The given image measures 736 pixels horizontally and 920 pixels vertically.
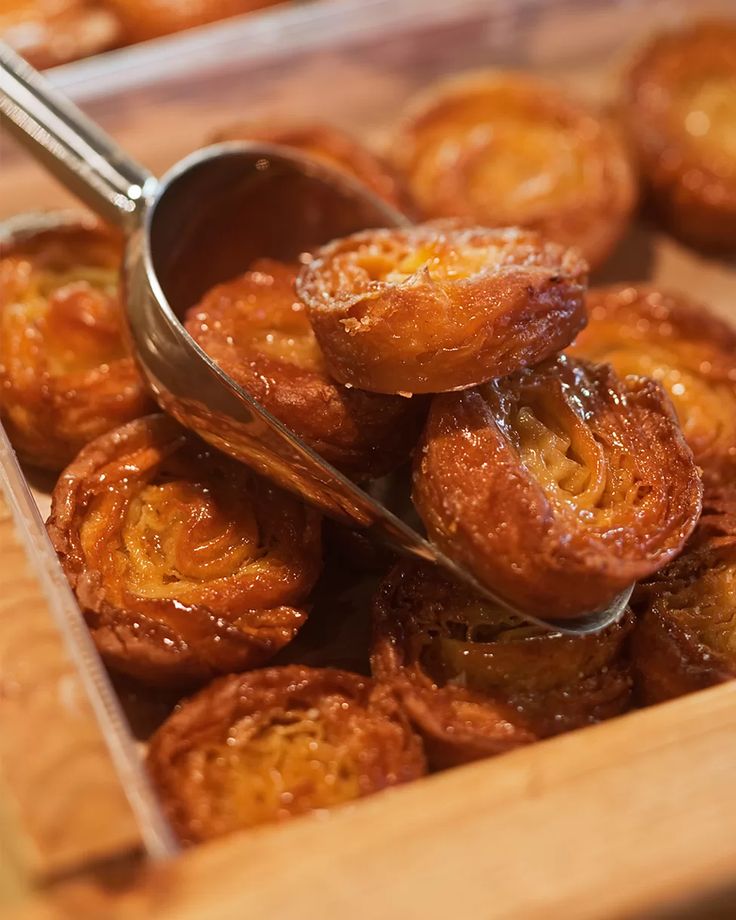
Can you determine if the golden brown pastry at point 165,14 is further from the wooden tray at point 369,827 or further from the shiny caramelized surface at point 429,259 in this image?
the wooden tray at point 369,827

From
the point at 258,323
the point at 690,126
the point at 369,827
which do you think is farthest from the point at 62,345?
the point at 690,126

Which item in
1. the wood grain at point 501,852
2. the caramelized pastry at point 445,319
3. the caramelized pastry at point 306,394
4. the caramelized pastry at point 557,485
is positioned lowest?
the wood grain at point 501,852

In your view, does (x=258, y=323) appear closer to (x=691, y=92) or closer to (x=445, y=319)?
(x=445, y=319)

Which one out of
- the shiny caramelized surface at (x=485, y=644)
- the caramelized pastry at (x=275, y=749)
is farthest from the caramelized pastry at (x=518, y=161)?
the caramelized pastry at (x=275, y=749)

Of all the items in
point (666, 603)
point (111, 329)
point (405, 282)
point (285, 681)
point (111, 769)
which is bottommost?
point (666, 603)

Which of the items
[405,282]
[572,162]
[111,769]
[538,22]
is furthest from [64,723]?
[538,22]

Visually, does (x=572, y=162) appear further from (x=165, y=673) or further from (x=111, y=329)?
(x=165, y=673)
